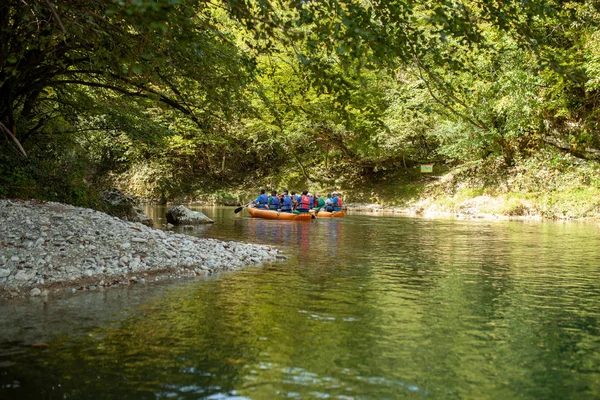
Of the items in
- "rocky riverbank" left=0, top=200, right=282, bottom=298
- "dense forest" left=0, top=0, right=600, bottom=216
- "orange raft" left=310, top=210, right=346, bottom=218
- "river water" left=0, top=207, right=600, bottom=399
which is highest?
"dense forest" left=0, top=0, right=600, bottom=216

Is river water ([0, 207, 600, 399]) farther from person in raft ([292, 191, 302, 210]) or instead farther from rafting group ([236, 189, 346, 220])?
person in raft ([292, 191, 302, 210])

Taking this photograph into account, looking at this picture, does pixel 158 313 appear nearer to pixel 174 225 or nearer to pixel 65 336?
pixel 65 336

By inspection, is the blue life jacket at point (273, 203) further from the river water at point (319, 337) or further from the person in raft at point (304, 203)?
the river water at point (319, 337)

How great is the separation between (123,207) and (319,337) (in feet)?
44.7

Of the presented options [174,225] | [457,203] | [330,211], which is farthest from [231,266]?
[457,203]

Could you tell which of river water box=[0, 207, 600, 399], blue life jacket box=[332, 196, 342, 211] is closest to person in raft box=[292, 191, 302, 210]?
blue life jacket box=[332, 196, 342, 211]

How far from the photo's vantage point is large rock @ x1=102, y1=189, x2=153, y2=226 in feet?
57.7

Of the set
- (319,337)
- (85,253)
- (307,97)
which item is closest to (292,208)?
(307,97)

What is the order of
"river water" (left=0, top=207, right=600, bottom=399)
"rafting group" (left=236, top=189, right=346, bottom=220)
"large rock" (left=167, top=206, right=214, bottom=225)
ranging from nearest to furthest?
"river water" (left=0, top=207, right=600, bottom=399), "large rock" (left=167, top=206, right=214, bottom=225), "rafting group" (left=236, top=189, right=346, bottom=220)

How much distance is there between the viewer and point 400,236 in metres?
16.8

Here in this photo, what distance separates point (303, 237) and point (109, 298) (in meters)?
9.63

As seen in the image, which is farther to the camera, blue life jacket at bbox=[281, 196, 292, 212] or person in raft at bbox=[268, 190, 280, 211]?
person in raft at bbox=[268, 190, 280, 211]

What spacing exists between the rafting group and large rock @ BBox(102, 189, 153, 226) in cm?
728

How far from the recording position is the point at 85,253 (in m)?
8.87
